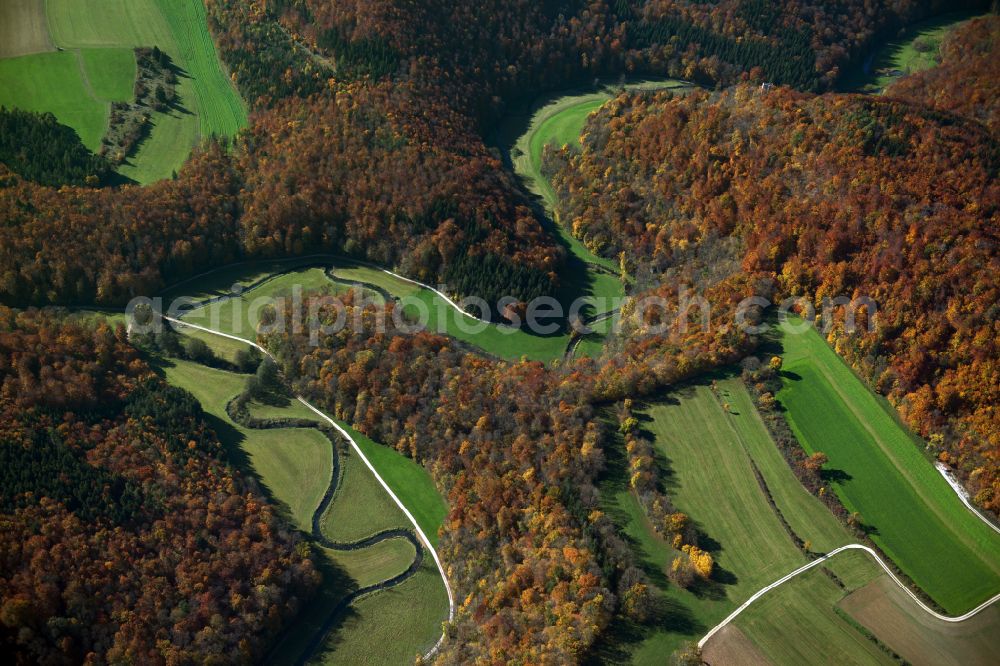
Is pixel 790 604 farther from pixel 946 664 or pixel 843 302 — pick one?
pixel 843 302

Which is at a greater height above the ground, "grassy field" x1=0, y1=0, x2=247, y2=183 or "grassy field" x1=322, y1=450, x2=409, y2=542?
"grassy field" x1=0, y1=0, x2=247, y2=183

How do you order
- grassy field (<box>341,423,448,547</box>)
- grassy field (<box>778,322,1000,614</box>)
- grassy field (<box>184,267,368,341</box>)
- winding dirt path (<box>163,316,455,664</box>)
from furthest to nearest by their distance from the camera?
grassy field (<box>184,267,368,341</box>), grassy field (<box>341,423,448,547</box>), winding dirt path (<box>163,316,455,664</box>), grassy field (<box>778,322,1000,614</box>)

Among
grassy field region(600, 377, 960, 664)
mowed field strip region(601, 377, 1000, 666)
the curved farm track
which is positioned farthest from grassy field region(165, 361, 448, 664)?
mowed field strip region(601, 377, 1000, 666)

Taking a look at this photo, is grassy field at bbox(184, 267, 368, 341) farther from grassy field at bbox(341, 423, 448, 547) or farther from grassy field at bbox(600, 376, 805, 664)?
grassy field at bbox(600, 376, 805, 664)

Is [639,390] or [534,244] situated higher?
[534,244]

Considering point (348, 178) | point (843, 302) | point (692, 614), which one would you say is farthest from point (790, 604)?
point (348, 178)

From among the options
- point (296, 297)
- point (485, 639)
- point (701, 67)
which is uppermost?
point (701, 67)

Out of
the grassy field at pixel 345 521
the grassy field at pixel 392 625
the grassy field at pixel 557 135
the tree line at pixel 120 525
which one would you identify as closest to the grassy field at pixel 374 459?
the grassy field at pixel 345 521
